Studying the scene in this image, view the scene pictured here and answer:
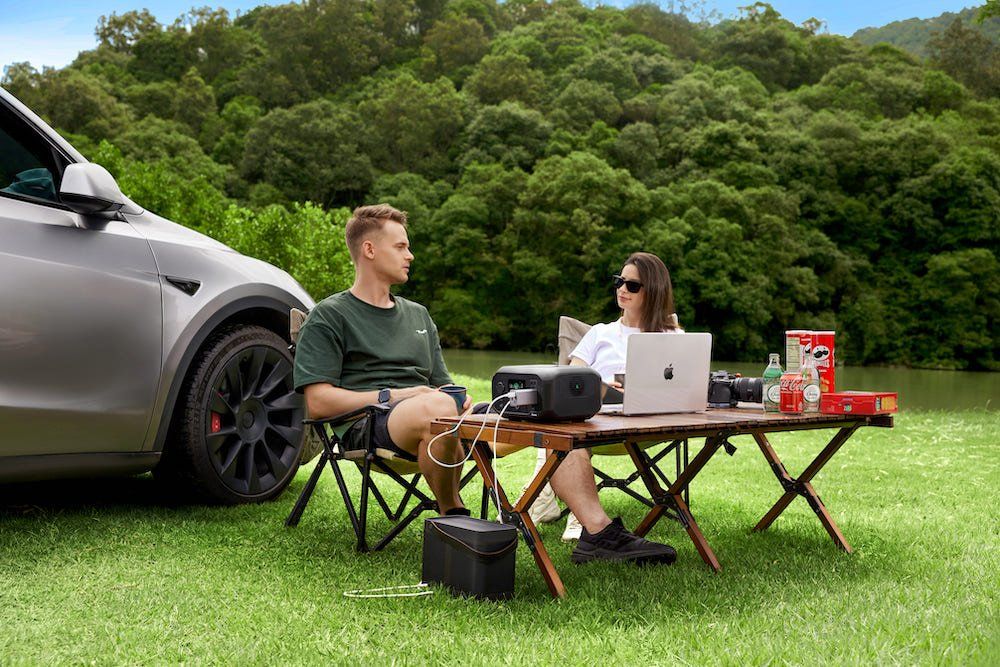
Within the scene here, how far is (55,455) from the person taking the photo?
135 inches

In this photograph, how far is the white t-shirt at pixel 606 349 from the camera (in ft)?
14.7

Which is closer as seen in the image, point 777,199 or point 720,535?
point 720,535

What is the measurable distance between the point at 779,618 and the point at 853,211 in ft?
153

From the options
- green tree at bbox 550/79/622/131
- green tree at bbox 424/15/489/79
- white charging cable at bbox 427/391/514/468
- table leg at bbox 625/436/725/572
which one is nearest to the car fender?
white charging cable at bbox 427/391/514/468

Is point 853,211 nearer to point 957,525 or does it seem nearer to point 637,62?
point 637,62

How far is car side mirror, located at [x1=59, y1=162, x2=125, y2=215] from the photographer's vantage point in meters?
3.40

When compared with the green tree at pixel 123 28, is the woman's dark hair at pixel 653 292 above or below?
below

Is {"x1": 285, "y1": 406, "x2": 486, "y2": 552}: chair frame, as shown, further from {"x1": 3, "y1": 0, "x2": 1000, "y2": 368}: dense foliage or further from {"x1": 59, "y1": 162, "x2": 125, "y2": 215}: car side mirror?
{"x1": 3, "y1": 0, "x2": 1000, "y2": 368}: dense foliage

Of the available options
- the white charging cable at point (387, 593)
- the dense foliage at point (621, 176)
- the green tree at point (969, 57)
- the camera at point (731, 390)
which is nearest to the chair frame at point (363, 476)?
the white charging cable at point (387, 593)

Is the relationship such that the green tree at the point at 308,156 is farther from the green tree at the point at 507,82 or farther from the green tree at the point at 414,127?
the green tree at the point at 507,82

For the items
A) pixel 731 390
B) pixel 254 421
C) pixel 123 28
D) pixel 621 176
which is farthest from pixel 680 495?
pixel 123 28

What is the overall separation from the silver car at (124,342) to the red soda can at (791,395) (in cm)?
212

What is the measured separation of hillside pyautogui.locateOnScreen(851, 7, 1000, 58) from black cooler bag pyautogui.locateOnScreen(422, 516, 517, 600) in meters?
69.2

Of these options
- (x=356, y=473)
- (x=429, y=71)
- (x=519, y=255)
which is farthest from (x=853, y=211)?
(x=356, y=473)
